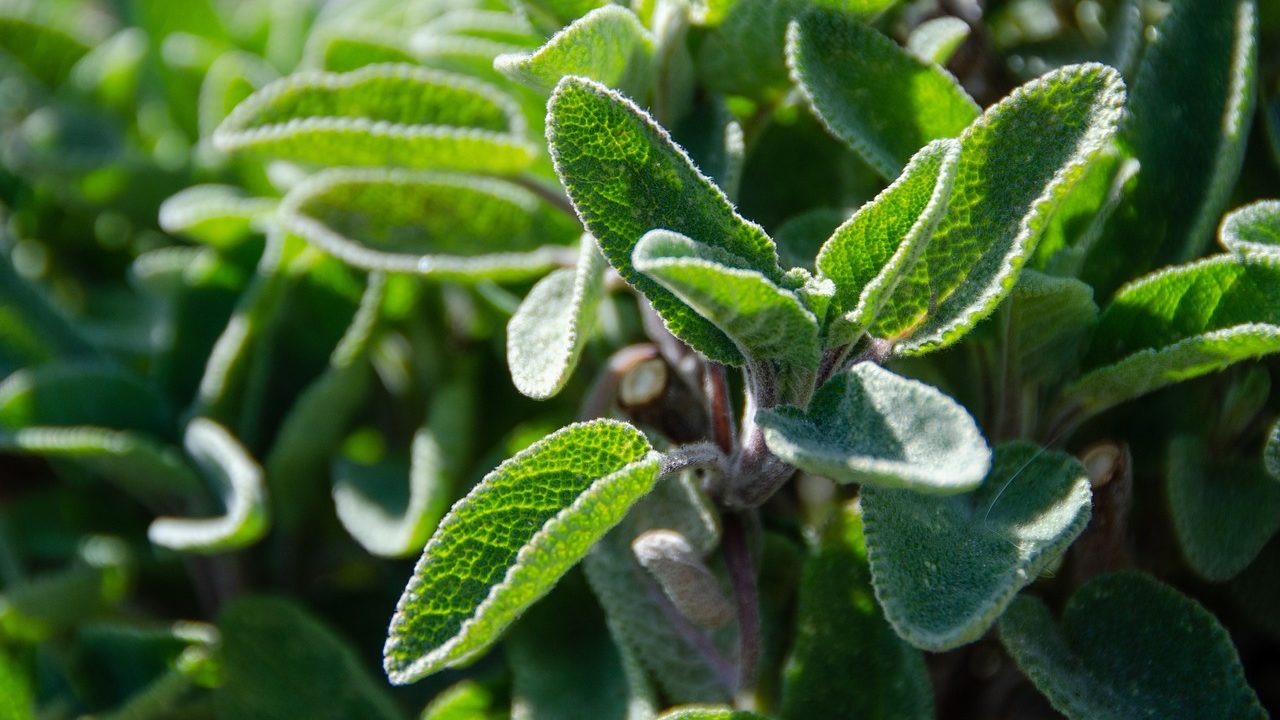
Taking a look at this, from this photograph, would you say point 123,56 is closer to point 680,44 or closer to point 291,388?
point 291,388

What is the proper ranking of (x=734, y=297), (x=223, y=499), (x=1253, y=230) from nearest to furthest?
(x=734, y=297)
(x=1253, y=230)
(x=223, y=499)

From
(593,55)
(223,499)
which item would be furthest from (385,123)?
(223,499)

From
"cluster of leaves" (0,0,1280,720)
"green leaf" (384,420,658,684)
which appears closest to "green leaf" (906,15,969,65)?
"cluster of leaves" (0,0,1280,720)

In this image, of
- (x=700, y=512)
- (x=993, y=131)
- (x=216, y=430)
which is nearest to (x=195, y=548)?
(x=216, y=430)

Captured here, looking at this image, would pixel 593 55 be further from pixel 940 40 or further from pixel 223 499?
pixel 223 499

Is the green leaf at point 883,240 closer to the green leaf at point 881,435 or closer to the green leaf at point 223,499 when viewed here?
the green leaf at point 881,435

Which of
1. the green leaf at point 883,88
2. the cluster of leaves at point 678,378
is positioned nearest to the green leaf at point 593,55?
the cluster of leaves at point 678,378

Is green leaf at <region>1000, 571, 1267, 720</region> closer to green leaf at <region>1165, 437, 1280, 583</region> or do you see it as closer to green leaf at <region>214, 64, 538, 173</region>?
green leaf at <region>1165, 437, 1280, 583</region>
